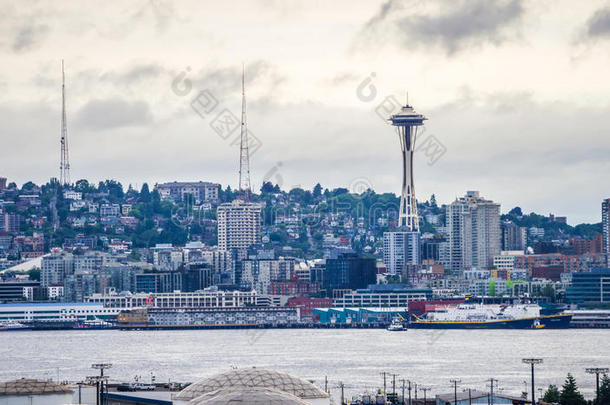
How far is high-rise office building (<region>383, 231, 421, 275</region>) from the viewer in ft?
411

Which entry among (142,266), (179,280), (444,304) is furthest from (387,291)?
(142,266)

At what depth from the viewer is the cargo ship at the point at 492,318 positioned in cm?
8644

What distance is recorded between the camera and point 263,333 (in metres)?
84.9

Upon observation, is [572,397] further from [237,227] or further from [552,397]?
[237,227]

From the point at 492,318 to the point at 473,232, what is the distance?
35206 millimetres

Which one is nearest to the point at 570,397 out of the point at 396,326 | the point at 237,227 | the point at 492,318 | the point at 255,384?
the point at 255,384

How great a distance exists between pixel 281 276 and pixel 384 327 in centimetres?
2018

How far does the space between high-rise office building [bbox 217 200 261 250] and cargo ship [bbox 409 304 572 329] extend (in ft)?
138

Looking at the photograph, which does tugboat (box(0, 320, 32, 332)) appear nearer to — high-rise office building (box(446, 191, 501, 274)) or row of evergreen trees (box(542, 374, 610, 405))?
high-rise office building (box(446, 191, 501, 274))

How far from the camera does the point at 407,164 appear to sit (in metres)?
132

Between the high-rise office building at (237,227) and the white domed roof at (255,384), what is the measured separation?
103 meters

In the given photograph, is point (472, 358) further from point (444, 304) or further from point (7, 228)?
point (7, 228)

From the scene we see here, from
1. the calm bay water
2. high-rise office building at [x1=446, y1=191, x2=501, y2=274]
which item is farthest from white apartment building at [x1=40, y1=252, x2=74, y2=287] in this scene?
high-rise office building at [x1=446, y1=191, x2=501, y2=274]

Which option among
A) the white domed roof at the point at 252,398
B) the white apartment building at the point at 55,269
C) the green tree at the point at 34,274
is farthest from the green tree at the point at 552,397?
the green tree at the point at 34,274
